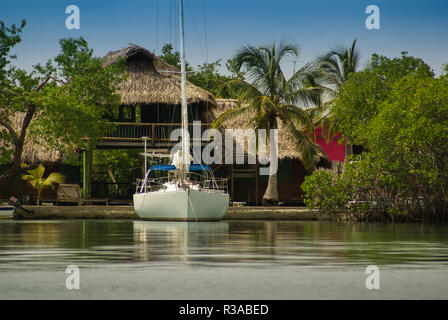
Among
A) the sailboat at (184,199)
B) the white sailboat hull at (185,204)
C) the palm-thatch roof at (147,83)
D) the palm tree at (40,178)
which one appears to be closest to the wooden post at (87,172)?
the palm tree at (40,178)

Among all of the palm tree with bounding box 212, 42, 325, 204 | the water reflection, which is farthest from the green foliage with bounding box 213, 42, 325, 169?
the water reflection

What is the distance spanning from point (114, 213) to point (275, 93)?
31.0 feet

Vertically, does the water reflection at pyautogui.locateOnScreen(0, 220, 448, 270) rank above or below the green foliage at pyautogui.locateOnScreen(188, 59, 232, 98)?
below

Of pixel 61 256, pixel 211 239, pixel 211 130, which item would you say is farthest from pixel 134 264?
pixel 211 130

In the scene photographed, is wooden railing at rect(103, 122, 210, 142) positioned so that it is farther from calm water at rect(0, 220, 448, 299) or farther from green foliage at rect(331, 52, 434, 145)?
calm water at rect(0, 220, 448, 299)

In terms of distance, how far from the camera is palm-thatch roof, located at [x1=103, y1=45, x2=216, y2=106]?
29812 millimetres

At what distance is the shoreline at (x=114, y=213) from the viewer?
81.9 ft

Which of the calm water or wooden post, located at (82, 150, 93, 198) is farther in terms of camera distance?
wooden post, located at (82, 150, 93, 198)

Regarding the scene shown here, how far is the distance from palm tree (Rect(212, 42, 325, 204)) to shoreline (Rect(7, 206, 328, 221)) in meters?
5.05

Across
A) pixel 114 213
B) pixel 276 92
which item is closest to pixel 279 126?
pixel 276 92

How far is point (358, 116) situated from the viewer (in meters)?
27.2

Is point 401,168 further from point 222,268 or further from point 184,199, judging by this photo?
point 222,268

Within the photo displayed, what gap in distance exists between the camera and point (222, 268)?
8.91 meters
